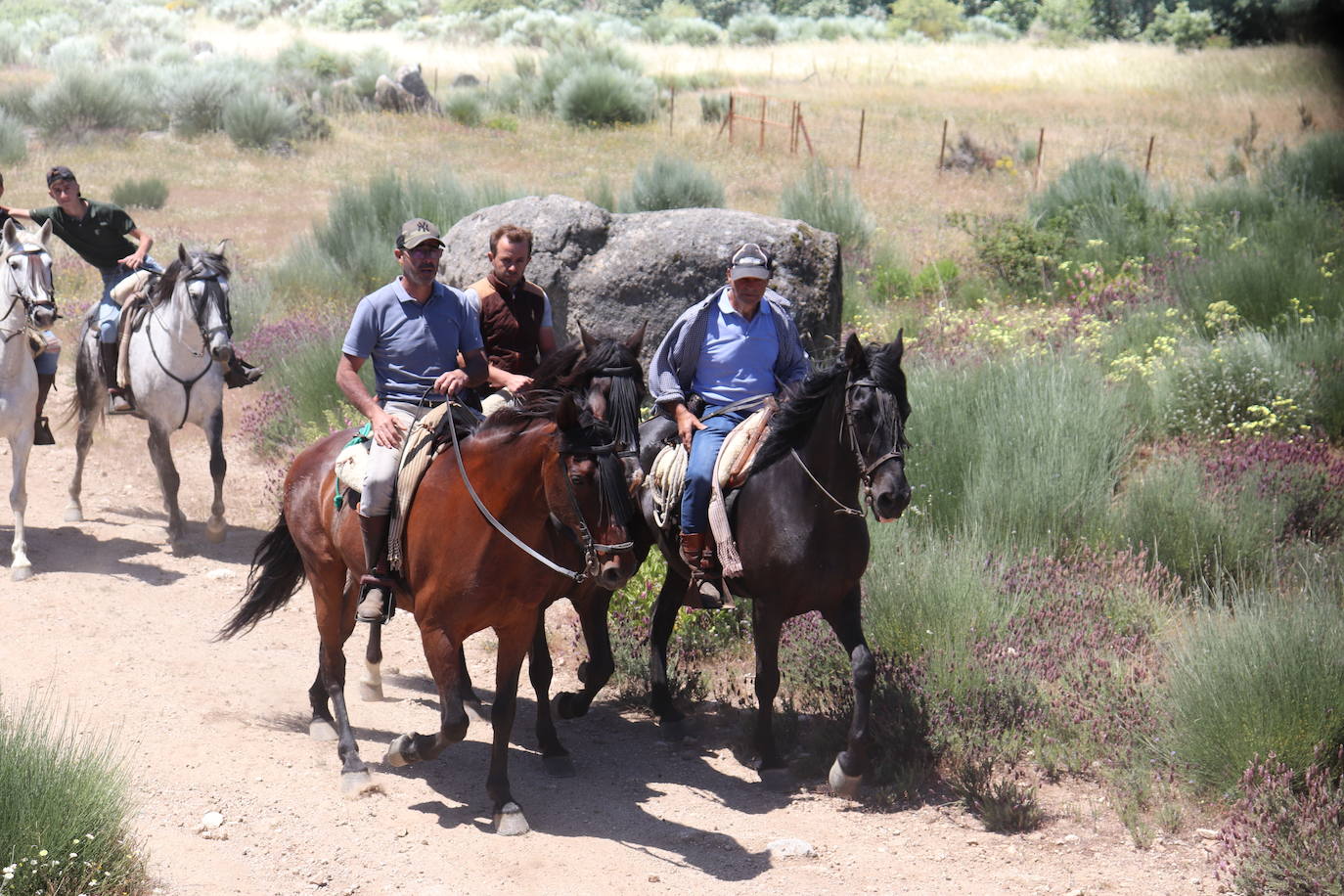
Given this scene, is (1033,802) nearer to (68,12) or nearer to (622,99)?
(622,99)

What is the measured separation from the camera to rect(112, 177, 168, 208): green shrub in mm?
22562

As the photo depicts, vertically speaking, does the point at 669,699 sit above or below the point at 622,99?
below

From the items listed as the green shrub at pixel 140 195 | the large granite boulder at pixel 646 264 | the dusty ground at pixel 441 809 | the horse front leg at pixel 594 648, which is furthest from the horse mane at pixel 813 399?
the green shrub at pixel 140 195

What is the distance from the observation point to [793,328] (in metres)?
7.19

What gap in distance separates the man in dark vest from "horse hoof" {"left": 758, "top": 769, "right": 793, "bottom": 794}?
8.33 ft

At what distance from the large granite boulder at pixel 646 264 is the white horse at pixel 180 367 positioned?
2314 mm

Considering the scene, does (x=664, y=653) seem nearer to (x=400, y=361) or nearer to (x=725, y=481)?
(x=725, y=481)

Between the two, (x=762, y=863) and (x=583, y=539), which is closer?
(x=583, y=539)

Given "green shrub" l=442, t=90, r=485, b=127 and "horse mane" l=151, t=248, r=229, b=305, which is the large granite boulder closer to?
"horse mane" l=151, t=248, r=229, b=305

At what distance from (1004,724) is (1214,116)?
3307 cm

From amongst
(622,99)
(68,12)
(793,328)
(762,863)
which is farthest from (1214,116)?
(68,12)

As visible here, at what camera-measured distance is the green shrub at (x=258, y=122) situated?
93.9 ft

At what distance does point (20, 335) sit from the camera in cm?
938

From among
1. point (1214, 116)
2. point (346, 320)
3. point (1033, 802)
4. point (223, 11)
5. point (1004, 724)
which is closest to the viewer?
point (1033, 802)
